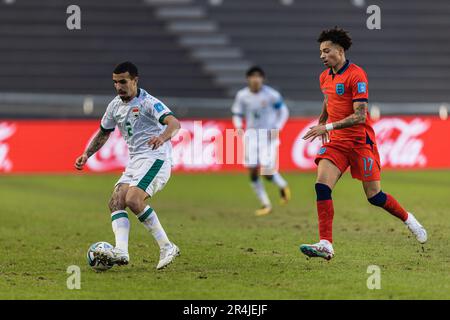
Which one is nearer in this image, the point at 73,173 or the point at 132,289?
the point at 132,289

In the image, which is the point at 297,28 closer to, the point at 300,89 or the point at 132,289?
the point at 300,89

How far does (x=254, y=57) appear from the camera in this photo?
2903 cm

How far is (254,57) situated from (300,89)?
5.73 feet

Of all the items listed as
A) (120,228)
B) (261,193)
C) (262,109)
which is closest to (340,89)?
(120,228)

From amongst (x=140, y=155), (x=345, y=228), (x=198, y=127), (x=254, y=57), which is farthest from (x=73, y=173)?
(x=140, y=155)

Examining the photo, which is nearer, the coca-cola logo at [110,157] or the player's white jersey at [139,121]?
the player's white jersey at [139,121]

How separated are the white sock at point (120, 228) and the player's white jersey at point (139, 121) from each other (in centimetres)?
68

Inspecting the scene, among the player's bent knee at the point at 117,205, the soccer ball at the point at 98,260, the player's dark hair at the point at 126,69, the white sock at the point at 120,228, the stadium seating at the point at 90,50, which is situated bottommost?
the soccer ball at the point at 98,260

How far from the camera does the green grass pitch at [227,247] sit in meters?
7.79

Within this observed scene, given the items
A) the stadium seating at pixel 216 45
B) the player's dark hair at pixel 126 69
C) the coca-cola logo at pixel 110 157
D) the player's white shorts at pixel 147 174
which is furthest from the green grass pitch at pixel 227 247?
the stadium seating at pixel 216 45

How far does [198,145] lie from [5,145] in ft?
14.9

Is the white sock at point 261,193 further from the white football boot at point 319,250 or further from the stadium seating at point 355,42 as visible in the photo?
the stadium seating at point 355,42

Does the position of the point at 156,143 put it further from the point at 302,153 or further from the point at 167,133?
the point at 302,153

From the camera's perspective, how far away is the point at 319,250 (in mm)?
8930
